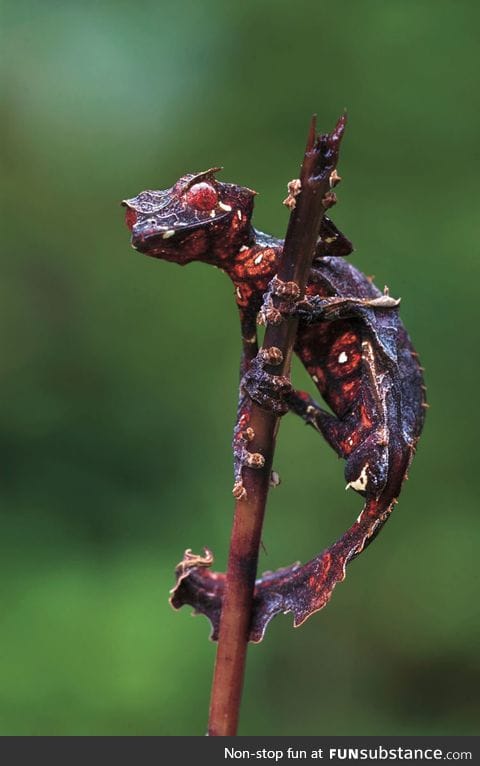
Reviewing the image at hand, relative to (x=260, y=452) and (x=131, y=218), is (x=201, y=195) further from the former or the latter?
(x=260, y=452)

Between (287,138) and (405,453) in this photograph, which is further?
(287,138)

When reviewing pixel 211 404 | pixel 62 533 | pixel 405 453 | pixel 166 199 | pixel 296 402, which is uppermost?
pixel 211 404

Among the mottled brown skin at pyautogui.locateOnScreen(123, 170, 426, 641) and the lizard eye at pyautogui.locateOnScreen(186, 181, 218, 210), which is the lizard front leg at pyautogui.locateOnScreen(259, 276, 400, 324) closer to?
the mottled brown skin at pyautogui.locateOnScreen(123, 170, 426, 641)

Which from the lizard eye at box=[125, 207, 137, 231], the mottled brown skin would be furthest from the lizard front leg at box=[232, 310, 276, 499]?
the lizard eye at box=[125, 207, 137, 231]

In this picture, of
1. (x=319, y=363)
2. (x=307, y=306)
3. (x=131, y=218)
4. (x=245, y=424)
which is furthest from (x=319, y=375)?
(x=131, y=218)

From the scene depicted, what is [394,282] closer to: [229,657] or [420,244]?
[420,244]

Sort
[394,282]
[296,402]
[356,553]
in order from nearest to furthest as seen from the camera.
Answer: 1. [356,553]
2. [296,402]
3. [394,282]

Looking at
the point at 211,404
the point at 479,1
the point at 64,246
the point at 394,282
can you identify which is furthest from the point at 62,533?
the point at 479,1
